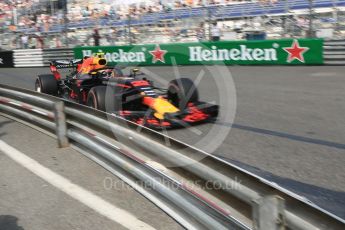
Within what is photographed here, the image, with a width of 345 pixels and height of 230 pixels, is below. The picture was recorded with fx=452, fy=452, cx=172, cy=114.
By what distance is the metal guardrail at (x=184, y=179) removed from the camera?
213 centimetres

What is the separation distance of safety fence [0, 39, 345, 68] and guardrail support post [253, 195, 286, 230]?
10.2 m

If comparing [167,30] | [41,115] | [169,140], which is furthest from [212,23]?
[169,140]

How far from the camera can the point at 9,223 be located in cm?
340

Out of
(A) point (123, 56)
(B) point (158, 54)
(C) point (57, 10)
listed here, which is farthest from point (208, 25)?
(C) point (57, 10)

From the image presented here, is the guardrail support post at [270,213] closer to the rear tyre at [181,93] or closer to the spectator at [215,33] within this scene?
the rear tyre at [181,93]

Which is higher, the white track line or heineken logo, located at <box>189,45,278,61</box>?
heineken logo, located at <box>189,45,278,61</box>

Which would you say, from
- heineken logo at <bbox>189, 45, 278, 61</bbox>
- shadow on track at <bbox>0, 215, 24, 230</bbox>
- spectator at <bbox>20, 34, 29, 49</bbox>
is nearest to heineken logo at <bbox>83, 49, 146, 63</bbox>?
heineken logo at <bbox>189, 45, 278, 61</bbox>

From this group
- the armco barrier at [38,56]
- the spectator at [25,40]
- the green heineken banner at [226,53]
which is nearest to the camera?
the green heineken banner at [226,53]

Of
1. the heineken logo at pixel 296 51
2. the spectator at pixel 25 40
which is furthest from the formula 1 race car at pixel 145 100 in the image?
the spectator at pixel 25 40

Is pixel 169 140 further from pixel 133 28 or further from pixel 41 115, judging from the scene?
pixel 133 28

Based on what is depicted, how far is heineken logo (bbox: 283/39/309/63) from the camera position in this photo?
1423 centimetres

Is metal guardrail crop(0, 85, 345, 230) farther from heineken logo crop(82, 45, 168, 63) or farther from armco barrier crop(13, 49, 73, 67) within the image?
armco barrier crop(13, 49, 73, 67)

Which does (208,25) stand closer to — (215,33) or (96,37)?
(215,33)

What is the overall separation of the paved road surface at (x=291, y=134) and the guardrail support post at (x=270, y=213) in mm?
1379
